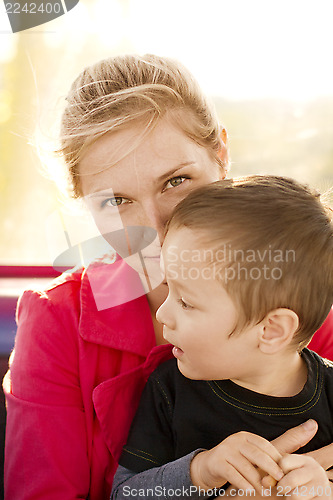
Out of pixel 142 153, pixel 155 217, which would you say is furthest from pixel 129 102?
pixel 155 217

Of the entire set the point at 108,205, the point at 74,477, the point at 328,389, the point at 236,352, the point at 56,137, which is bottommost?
the point at 74,477

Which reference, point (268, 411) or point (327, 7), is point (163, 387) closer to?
point (268, 411)

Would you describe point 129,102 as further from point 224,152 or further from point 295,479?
point 295,479

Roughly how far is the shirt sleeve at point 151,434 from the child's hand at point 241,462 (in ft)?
0.40

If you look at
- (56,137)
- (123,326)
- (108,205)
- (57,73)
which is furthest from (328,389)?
(57,73)

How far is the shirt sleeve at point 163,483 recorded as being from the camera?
83 centimetres

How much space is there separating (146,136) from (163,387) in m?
0.49

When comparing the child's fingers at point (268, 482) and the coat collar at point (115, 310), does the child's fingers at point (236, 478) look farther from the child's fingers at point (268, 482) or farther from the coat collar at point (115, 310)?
the coat collar at point (115, 310)

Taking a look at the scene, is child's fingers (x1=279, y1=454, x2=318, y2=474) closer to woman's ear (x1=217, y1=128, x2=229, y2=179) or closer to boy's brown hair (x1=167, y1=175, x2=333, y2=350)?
boy's brown hair (x1=167, y1=175, x2=333, y2=350)

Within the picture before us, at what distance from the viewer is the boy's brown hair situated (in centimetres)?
78

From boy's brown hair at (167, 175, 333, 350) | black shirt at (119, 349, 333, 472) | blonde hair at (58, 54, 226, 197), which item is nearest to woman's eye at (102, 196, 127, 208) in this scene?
blonde hair at (58, 54, 226, 197)

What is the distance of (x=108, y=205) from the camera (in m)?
1.04

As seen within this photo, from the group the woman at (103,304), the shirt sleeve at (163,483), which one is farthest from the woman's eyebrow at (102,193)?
the shirt sleeve at (163,483)

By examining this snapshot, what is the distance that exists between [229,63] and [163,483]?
124 cm
